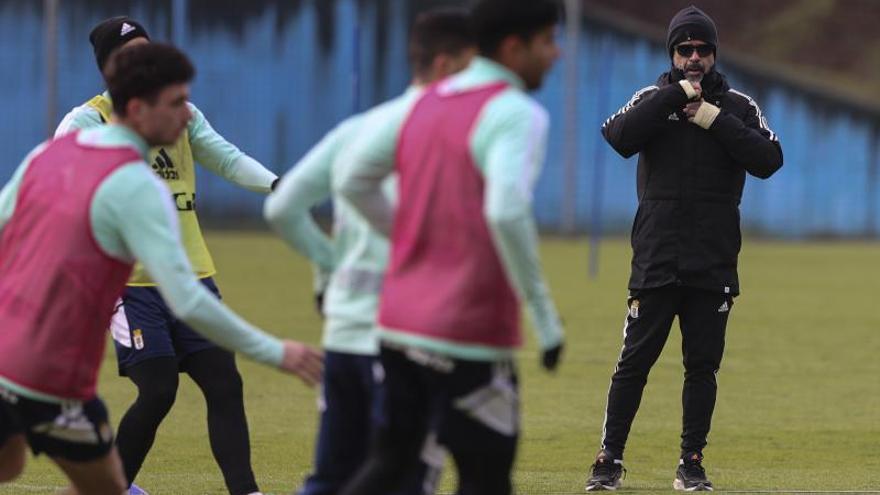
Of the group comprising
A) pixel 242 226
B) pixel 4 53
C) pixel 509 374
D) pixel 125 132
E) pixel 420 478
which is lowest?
pixel 242 226

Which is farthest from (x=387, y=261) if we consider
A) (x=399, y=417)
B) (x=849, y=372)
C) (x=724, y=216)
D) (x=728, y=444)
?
(x=849, y=372)

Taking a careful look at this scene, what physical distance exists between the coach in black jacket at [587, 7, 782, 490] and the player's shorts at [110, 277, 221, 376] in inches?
86.7

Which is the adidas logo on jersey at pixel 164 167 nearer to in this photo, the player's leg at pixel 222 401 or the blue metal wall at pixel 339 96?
the player's leg at pixel 222 401

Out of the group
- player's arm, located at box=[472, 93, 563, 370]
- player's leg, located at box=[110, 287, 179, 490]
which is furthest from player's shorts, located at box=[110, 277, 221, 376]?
player's arm, located at box=[472, 93, 563, 370]

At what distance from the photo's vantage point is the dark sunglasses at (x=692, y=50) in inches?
357

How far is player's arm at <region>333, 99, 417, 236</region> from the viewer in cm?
538

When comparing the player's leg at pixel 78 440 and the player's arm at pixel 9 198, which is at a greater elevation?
the player's arm at pixel 9 198

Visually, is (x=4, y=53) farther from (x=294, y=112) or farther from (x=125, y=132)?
(x=125, y=132)

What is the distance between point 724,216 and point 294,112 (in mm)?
34214

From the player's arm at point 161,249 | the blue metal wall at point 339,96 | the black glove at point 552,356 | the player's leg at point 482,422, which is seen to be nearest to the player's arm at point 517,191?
the black glove at point 552,356

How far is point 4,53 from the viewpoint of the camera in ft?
136

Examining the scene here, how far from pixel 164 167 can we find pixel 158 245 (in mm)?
2619

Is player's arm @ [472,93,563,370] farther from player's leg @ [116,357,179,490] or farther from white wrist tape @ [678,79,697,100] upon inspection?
white wrist tape @ [678,79,697,100]

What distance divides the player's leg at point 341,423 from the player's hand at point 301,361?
94mm
